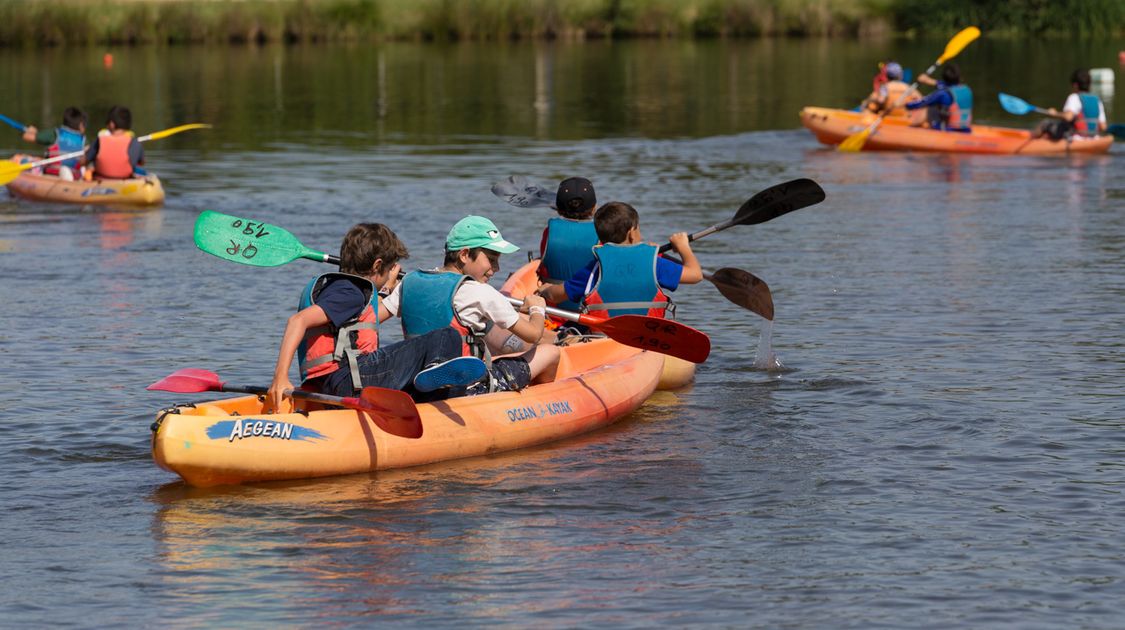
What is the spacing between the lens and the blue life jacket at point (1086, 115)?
23828 mm

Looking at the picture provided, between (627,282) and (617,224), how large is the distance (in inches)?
14.8

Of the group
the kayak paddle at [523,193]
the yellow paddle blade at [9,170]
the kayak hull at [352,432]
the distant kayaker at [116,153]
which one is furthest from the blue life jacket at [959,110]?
the kayak hull at [352,432]

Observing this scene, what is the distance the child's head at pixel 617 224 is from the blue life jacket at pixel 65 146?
39.1ft

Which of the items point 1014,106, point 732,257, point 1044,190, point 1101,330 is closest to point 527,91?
point 1014,106

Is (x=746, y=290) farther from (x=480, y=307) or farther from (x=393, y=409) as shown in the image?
(x=393, y=409)

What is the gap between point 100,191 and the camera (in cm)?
1975

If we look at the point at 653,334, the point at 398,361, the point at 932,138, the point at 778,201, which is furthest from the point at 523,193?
the point at 932,138

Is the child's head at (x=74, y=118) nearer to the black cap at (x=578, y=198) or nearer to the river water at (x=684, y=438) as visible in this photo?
the river water at (x=684, y=438)

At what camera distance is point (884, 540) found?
793 centimetres

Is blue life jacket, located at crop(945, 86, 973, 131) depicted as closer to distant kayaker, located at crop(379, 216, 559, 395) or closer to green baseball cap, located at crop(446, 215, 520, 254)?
distant kayaker, located at crop(379, 216, 559, 395)

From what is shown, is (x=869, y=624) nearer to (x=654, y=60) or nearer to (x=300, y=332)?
(x=300, y=332)

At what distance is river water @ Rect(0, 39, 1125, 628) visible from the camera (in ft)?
23.9

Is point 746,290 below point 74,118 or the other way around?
below

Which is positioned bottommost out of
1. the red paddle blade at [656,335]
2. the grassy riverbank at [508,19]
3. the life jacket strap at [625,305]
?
the red paddle blade at [656,335]
